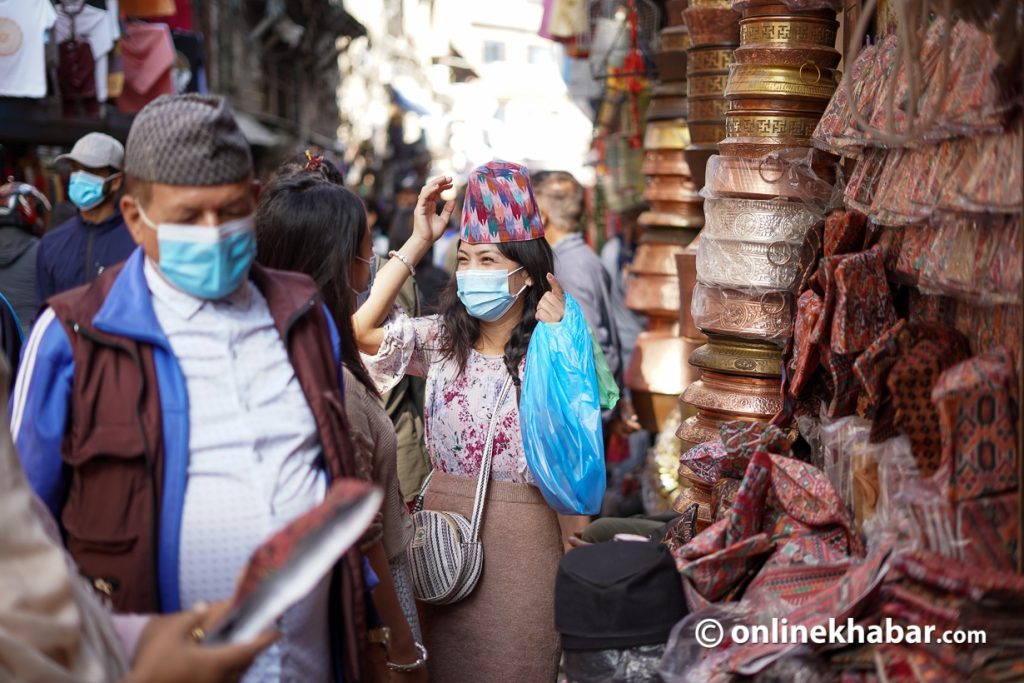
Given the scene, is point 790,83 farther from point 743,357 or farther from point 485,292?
point 485,292

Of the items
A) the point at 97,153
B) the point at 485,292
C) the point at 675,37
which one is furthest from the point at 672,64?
the point at 97,153

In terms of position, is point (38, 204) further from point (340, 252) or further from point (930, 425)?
point (930, 425)

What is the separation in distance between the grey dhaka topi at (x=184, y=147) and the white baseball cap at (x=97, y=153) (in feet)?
13.6

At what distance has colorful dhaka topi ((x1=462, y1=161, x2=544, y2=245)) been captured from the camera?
4012 millimetres

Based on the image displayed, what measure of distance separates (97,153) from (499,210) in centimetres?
314

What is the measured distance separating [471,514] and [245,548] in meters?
1.60

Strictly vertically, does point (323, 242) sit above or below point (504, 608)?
above

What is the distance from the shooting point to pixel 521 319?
4.04m

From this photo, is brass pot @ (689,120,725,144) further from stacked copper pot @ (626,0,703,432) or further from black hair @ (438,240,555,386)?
stacked copper pot @ (626,0,703,432)

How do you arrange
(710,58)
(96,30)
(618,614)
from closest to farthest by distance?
(618,614) < (710,58) < (96,30)

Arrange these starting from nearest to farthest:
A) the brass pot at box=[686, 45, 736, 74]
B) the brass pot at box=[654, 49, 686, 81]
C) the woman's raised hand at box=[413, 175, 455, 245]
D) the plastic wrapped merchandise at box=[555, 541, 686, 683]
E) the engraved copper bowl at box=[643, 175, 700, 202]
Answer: the plastic wrapped merchandise at box=[555, 541, 686, 683] < the woman's raised hand at box=[413, 175, 455, 245] < the brass pot at box=[686, 45, 736, 74] < the engraved copper bowl at box=[643, 175, 700, 202] < the brass pot at box=[654, 49, 686, 81]

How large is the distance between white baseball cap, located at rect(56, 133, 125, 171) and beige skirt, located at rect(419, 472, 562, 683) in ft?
11.1

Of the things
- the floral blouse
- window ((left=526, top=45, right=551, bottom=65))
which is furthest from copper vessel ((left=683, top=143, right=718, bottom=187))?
window ((left=526, top=45, right=551, bottom=65))

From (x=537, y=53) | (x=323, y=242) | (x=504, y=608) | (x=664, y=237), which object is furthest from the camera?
(x=537, y=53)
